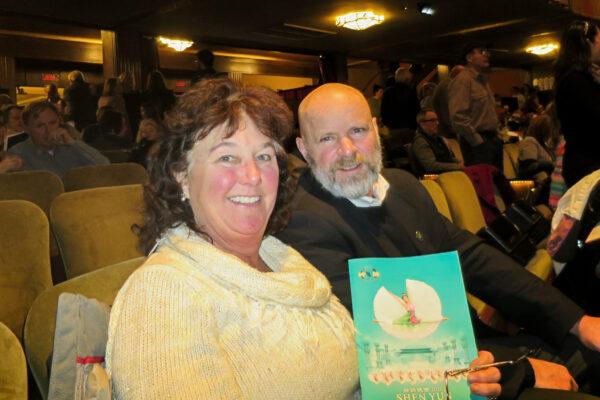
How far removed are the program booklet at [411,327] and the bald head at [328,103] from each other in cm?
73

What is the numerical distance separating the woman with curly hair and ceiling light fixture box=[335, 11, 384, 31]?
863 centimetres

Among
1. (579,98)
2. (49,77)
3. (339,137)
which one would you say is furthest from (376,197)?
(49,77)

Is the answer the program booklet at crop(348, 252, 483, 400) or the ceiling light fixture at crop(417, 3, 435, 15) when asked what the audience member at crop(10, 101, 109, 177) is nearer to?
the program booklet at crop(348, 252, 483, 400)

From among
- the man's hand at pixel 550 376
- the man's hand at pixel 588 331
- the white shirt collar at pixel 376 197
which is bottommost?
the man's hand at pixel 550 376

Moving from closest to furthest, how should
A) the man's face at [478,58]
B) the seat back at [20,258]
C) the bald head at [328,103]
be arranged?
the bald head at [328,103] → the seat back at [20,258] → the man's face at [478,58]

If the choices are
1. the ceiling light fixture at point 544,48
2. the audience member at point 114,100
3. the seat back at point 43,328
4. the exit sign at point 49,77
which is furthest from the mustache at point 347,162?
the ceiling light fixture at point 544,48

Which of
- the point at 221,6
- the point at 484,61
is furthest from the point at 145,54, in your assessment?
the point at 484,61

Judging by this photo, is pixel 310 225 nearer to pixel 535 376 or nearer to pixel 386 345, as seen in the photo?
pixel 386 345

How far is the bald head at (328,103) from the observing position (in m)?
1.79

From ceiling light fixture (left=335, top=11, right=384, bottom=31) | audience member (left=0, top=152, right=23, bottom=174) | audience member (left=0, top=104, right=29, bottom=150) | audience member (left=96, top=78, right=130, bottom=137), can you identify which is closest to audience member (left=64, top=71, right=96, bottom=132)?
audience member (left=96, top=78, right=130, bottom=137)

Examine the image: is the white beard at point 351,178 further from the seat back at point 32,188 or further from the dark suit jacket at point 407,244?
the seat back at point 32,188

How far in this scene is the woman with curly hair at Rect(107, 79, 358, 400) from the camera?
937mm

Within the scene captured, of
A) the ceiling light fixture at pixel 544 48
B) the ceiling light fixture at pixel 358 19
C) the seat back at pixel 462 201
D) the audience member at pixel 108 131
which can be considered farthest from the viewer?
the ceiling light fixture at pixel 544 48

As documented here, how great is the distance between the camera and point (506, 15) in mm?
10539
